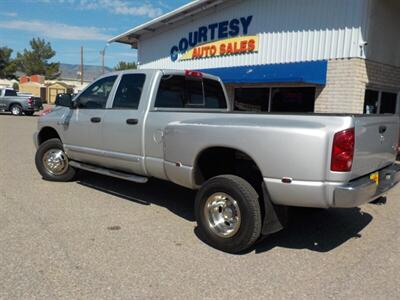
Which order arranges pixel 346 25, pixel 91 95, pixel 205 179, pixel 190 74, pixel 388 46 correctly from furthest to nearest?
pixel 388 46 < pixel 346 25 < pixel 91 95 < pixel 190 74 < pixel 205 179

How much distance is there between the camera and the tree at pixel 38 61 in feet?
268

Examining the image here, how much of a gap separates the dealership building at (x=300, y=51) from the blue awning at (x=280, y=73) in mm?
27

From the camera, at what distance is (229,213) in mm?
4316

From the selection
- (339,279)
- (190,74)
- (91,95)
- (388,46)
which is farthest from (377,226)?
(388,46)

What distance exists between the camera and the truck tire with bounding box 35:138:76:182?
704 centimetres

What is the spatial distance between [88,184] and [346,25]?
25.5 ft

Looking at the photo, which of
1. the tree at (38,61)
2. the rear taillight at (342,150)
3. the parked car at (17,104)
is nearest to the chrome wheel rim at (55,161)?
the rear taillight at (342,150)

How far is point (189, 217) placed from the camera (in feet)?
17.6

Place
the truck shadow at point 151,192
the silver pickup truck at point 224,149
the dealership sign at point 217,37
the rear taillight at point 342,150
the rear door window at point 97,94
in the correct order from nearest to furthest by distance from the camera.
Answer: the rear taillight at point 342,150
the silver pickup truck at point 224,149
the truck shadow at point 151,192
the rear door window at point 97,94
the dealership sign at point 217,37

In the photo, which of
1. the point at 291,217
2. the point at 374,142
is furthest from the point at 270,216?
the point at 291,217

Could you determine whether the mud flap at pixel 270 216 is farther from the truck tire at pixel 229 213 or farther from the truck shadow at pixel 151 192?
the truck shadow at pixel 151 192

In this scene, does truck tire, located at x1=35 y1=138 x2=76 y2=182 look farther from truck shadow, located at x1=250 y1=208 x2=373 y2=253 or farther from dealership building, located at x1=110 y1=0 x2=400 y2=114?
dealership building, located at x1=110 y1=0 x2=400 y2=114

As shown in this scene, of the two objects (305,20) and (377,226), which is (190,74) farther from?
(305,20)

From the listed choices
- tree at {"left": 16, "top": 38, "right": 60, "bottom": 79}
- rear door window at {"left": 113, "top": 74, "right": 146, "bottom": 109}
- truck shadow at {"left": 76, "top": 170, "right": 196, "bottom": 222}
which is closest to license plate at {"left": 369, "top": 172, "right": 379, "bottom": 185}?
truck shadow at {"left": 76, "top": 170, "right": 196, "bottom": 222}
